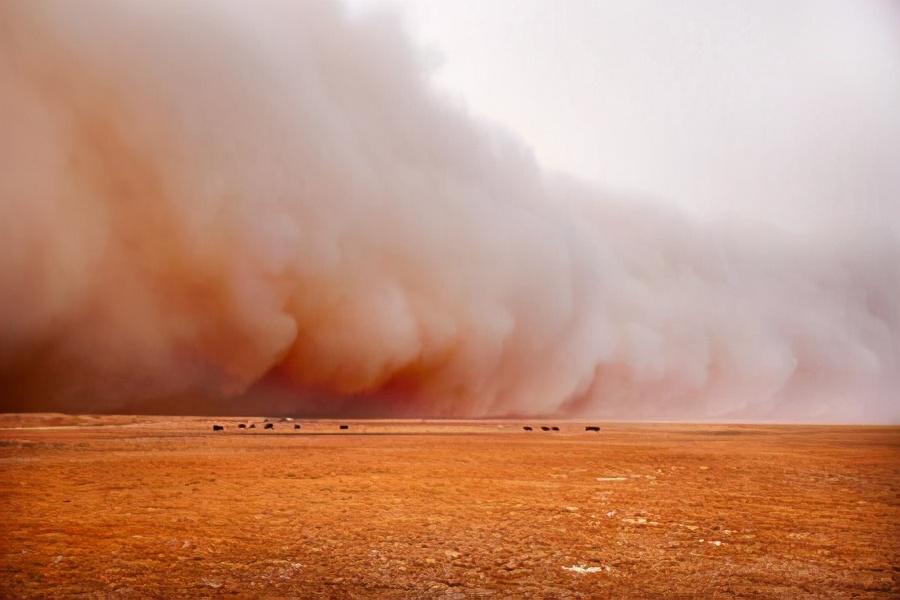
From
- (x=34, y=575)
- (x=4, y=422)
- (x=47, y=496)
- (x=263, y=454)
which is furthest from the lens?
(x=4, y=422)

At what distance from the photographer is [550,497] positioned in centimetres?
1192

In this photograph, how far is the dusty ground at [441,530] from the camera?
6473mm

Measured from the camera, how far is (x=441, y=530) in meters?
8.93

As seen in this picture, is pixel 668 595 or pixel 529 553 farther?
pixel 529 553

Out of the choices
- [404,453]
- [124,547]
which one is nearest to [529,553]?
[124,547]

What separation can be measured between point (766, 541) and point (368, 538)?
199 inches

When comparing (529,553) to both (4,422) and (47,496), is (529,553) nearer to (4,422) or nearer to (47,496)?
(47,496)

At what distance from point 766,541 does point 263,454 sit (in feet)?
50.0

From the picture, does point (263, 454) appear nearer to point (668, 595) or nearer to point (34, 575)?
point (34, 575)

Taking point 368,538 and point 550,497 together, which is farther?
point 550,497

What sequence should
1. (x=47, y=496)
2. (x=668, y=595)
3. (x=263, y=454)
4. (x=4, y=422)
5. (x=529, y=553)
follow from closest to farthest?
(x=668, y=595), (x=529, y=553), (x=47, y=496), (x=263, y=454), (x=4, y=422)

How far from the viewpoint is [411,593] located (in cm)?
619

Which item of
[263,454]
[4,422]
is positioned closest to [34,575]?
[263,454]

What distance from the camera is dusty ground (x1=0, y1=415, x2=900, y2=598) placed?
6473 mm
